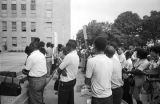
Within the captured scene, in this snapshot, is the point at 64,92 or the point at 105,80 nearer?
the point at 105,80

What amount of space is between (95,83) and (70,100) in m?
2.25

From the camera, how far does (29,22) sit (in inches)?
2451

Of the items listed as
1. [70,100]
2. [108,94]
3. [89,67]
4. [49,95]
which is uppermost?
[89,67]

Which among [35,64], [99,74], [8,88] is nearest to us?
[99,74]

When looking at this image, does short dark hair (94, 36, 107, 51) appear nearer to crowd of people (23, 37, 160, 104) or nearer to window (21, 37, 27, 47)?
crowd of people (23, 37, 160, 104)

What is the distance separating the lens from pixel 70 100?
6.42 meters

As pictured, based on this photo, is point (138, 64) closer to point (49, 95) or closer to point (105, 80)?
point (105, 80)

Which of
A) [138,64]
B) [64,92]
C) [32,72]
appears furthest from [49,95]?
[138,64]

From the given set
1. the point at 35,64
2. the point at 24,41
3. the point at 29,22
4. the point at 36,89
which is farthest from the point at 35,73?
the point at 29,22

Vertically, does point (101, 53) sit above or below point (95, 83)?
above

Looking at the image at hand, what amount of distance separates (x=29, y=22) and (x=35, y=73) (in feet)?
187

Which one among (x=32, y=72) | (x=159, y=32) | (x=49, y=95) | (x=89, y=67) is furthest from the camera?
(x=159, y=32)

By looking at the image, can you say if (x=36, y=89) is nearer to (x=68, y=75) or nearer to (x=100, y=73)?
(x=68, y=75)

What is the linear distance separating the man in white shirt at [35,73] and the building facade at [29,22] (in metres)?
52.8
